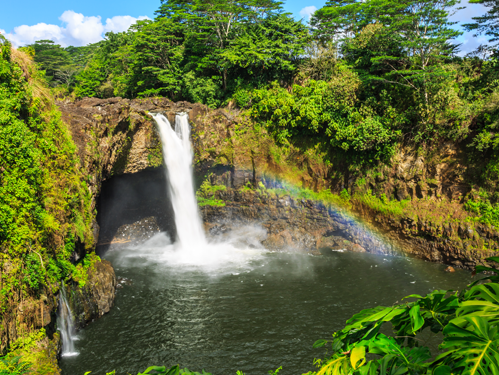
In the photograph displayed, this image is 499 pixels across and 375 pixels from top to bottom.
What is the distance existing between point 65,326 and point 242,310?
20.7 ft

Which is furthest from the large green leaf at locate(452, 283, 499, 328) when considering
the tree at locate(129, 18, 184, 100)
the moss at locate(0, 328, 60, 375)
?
the tree at locate(129, 18, 184, 100)

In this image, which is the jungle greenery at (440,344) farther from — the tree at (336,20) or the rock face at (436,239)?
the tree at (336,20)

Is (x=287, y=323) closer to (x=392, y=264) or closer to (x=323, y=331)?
(x=323, y=331)

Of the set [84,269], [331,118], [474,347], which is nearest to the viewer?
[474,347]

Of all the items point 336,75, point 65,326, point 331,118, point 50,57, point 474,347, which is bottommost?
point 65,326

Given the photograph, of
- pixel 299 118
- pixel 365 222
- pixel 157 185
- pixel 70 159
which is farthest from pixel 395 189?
pixel 70 159

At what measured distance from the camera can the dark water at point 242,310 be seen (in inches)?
395

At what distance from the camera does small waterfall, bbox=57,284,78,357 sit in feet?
34.0

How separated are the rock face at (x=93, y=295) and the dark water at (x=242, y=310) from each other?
39 cm

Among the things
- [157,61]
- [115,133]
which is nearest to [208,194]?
[115,133]

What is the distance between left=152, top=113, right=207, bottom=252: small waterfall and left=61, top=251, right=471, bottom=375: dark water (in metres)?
4.08

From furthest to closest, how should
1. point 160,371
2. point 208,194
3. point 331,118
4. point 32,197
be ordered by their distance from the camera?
point 208,194, point 331,118, point 32,197, point 160,371

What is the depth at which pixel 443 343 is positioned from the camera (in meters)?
1.57

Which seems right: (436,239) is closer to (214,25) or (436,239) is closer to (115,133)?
(115,133)
